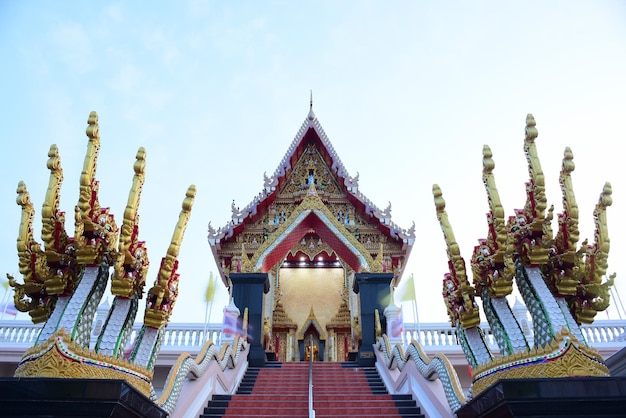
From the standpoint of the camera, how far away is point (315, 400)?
22.0ft

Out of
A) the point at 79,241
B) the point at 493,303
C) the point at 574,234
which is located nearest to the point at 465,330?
the point at 493,303

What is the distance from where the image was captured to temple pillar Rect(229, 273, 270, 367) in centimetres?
1080

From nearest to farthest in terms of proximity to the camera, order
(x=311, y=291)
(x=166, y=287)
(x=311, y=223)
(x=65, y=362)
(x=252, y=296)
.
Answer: (x=65, y=362), (x=166, y=287), (x=252, y=296), (x=311, y=223), (x=311, y=291)

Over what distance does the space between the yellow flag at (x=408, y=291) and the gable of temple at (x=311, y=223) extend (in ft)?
1.13

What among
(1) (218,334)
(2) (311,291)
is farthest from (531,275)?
(2) (311,291)

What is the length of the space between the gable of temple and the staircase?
3897 millimetres

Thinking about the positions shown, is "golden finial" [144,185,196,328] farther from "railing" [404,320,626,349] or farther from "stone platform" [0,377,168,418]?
"railing" [404,320,626,349]

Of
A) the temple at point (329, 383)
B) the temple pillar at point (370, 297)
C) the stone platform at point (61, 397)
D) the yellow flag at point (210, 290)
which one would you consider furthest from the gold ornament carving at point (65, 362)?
the yellow flag at point (210, 290)

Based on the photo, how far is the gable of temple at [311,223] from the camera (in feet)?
40.9

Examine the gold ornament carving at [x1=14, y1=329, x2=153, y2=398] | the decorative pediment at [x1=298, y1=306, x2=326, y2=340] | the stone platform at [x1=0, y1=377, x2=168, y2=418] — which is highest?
the decorative pediment at [x1=298, y1=306, x2=326, y2=340]

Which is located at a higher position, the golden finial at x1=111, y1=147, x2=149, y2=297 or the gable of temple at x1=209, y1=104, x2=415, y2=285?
the gable of temple at x1=209, y1=104, x2=415, y2=285

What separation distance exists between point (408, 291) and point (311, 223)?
3.91 m

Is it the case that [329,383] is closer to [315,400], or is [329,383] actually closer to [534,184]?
[315,400]

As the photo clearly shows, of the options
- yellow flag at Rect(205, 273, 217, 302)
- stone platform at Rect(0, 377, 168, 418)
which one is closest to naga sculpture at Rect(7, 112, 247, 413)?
stone platform at Rect(0, 377, 168, 418)
